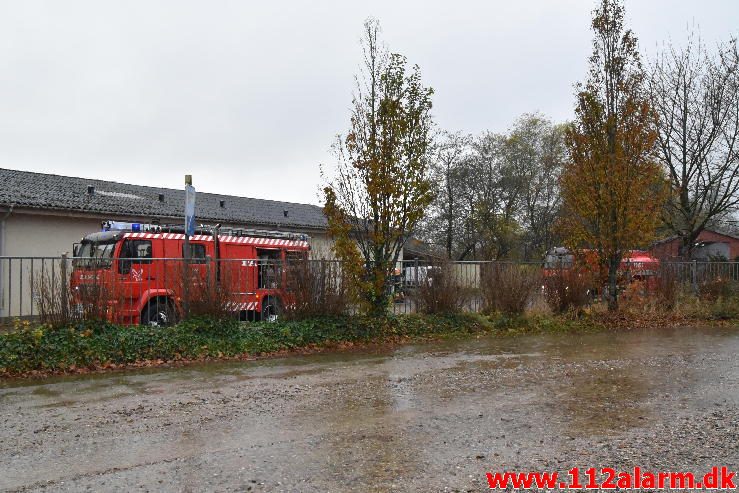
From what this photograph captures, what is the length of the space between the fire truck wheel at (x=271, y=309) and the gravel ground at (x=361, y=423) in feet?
5.80

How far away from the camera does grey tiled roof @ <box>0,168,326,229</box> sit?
1861 centimetres

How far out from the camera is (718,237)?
53.1 metres

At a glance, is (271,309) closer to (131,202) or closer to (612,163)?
(612,163)

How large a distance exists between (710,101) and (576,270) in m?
11.8

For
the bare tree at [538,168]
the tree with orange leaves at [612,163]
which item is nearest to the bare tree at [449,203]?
the bare tree at [538,168]

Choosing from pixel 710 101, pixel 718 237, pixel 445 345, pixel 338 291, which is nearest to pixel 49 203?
pixel 338 291

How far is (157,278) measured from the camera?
11.3m

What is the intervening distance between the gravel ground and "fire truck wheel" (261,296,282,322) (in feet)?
5.80

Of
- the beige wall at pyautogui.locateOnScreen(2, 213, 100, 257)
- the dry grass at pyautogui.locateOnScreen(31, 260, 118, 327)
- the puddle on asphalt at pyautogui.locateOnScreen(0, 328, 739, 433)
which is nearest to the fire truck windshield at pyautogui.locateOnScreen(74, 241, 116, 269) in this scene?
the dry grass at pyautogui.locateOnScreen(31, 260, 118, 327)

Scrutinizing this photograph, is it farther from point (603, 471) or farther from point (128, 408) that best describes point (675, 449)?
point (128, 408)

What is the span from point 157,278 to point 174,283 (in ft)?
1.24

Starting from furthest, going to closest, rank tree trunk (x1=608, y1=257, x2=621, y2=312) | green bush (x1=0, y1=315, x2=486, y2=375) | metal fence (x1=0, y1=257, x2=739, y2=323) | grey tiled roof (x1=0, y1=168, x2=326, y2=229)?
grey tiled roof (x1=0, y1=168, x2=326, y2=229), tree trunk (x1=608, y1=257, x2=621, y2=312), metal fence (x1=0, y1=257, x2=739, y2=323), green bush (x1=0, y1=315, x2=486, y2=375)

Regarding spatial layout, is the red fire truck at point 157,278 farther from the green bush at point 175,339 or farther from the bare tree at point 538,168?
the bare tree at point 538,168

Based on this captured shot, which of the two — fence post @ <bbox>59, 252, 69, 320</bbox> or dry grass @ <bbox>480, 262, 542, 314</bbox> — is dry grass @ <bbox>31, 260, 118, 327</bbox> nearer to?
fence post @ <bbox>59, 252, 69, 320</bbox>
